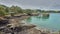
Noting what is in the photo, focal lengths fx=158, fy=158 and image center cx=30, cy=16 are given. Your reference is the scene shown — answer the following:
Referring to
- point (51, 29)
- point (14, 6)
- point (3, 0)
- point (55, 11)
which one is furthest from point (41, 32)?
point (3, 0)

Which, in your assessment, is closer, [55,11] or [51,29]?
[55,11]

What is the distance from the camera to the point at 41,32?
3.44 metres

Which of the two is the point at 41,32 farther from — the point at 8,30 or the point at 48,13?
the point at 8,30

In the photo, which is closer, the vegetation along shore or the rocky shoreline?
the vegetation along shore

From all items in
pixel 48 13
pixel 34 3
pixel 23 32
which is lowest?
pixel 23 32

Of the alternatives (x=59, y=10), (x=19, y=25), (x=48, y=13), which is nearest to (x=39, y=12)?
(x=48, y=13)

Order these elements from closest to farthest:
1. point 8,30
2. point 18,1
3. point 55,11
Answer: point 55,11 → point 18,1 → point 8,30

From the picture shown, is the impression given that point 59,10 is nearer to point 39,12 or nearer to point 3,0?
point 39,12

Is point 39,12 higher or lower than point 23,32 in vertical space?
higher

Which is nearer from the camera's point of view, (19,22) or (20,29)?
(20,29)

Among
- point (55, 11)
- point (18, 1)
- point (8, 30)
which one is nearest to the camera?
point (55, 11)

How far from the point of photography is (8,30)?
3.72 metres

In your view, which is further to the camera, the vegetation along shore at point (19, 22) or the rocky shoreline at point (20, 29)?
the rocky shoreline at point (20, 29)

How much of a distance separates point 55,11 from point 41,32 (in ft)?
1.92
